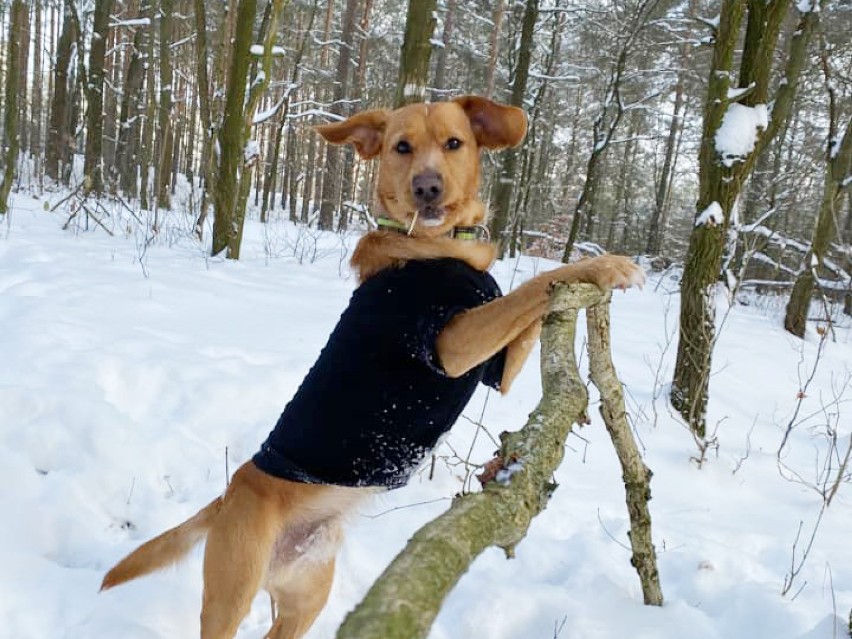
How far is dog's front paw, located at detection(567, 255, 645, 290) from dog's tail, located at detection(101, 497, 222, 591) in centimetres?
141

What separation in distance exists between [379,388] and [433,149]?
1.03 metres

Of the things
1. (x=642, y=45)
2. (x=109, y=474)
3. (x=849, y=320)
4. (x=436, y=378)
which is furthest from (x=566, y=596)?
(x=849, y=320)

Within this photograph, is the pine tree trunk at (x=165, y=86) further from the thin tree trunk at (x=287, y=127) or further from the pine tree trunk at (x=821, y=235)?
the pine tree trunk at (x=821, y=235)

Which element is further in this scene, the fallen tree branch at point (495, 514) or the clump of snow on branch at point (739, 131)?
the clump of snow on branch at point (739, 131)

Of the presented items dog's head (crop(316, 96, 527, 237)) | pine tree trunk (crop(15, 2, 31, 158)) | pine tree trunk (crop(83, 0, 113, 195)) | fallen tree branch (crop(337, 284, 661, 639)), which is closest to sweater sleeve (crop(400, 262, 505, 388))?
dog's head (crop(316, 96, 527, 237))

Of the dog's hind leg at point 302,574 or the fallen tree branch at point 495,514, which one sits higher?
the fallen tree branch at point 495,514

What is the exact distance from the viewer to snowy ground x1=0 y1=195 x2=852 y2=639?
221 centimetres

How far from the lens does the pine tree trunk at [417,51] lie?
18.7ft

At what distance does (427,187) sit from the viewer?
223 cm

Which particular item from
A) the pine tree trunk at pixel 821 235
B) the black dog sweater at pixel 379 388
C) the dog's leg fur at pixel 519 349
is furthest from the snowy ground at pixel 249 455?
the pine tree trunk at pixel 821 235

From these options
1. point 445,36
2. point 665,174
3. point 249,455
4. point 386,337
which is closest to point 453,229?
point 386,337

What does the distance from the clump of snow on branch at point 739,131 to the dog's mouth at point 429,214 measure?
103 inches

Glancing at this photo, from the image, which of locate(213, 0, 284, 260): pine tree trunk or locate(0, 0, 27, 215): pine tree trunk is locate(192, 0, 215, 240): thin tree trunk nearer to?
locate(213, 0, 284, 260): pine tree trunk

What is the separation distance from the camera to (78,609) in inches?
85.1
